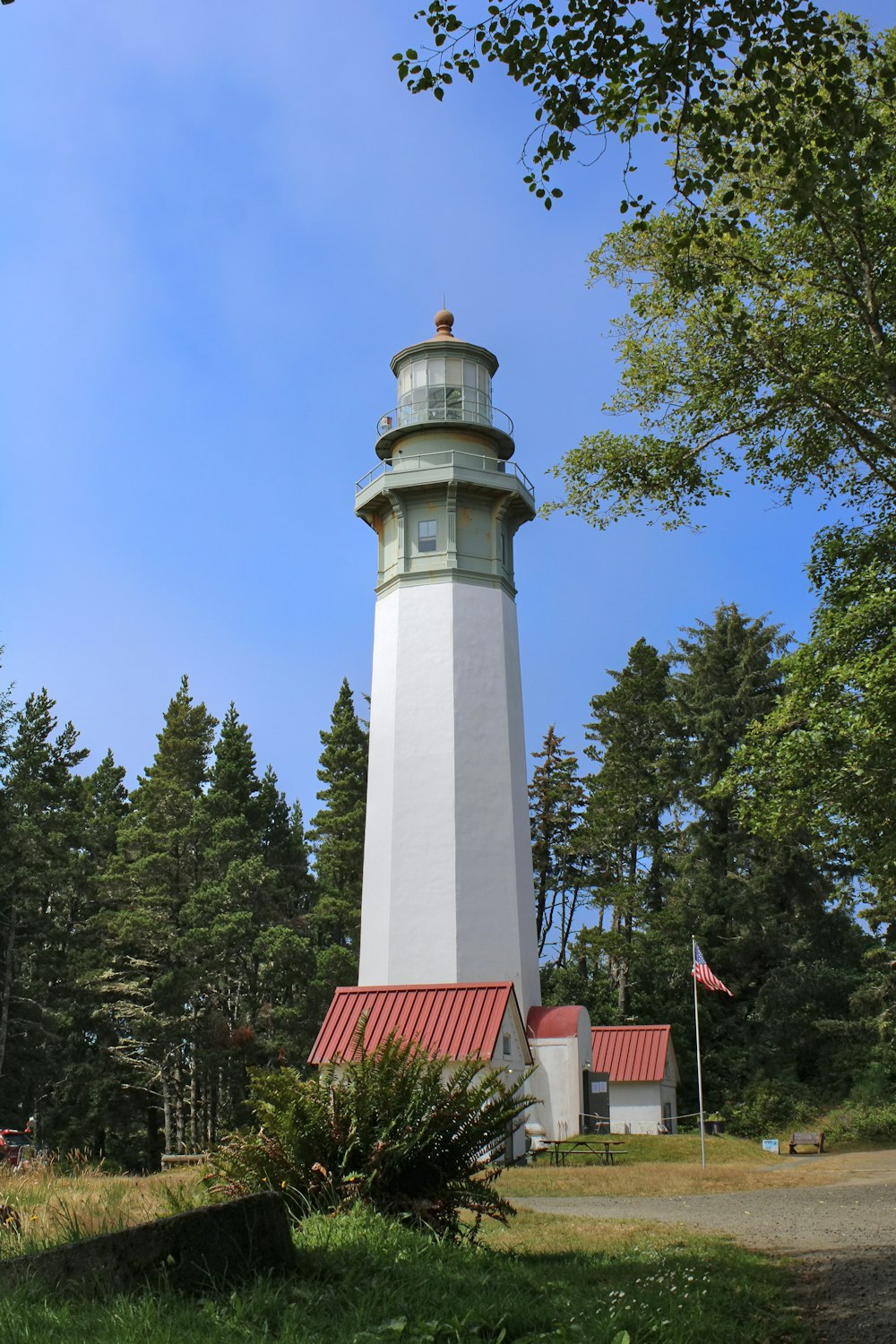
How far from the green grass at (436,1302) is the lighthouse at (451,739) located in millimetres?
16222

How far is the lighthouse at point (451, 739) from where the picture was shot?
92.6ft

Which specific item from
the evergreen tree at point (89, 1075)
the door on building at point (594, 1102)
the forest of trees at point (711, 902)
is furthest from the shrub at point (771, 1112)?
the evergreen tree at point (89, 1075)

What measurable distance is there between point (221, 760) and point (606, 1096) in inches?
1034

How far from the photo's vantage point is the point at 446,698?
29969 millimetres

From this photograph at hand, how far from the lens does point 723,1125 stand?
37.0 m

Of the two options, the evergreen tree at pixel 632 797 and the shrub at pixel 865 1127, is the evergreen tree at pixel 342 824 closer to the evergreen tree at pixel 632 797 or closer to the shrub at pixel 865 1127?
the evergreen tree at pixel 632 797

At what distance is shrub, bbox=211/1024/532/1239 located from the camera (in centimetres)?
896

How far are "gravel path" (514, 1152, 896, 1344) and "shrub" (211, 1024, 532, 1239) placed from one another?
8.30 feet

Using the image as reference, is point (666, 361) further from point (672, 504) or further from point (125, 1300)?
point (125, 1300)

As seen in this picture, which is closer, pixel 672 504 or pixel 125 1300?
pixel 125 1300

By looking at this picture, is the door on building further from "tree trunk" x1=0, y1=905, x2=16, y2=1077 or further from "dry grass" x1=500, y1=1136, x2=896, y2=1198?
"tree trunk" x1=0, y1=905, x2=16, y2=1077

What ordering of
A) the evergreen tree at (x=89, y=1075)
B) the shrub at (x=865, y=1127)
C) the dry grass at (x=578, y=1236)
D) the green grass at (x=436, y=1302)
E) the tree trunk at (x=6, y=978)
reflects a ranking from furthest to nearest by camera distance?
the evergreen tree at (x=89, y=1075) < the tree trunk at (x=6, y=978) < the shrub at (x=865, y=1127) < the dry grass at (x=578, y=1236) < the green grass at (x=436, y=1302)

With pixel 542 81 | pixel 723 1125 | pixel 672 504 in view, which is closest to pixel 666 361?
pixel 672 504

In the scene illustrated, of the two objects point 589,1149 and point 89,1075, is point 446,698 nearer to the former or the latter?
point 589,1149
